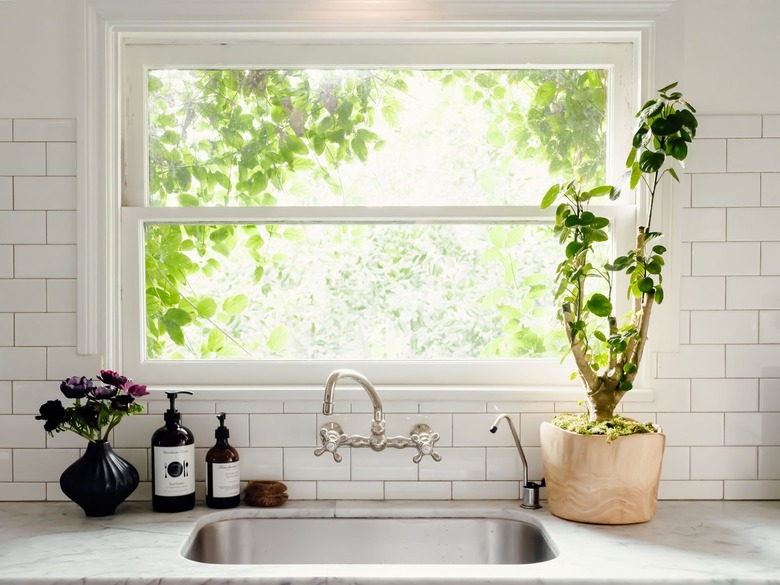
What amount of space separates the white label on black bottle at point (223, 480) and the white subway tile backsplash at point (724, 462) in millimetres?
1229

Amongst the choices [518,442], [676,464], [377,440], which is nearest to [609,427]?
[518,442]

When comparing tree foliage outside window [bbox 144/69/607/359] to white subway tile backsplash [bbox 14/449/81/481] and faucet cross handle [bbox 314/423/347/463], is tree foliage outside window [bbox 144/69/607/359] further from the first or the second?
white subway tile backsplash [bbox 14/449/81/481]

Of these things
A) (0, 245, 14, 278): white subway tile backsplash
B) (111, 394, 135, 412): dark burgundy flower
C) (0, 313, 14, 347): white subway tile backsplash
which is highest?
(0, 245, 14, 278): white subway tile backsplash

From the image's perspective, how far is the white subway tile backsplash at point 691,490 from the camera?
2.01m

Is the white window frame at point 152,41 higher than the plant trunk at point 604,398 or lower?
higher

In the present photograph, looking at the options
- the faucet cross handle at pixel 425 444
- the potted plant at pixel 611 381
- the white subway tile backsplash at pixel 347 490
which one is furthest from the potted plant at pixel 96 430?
the potted plant at pixel 611 381

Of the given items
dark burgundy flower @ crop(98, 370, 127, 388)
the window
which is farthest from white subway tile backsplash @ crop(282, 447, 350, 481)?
dark burgundy flower @ crop(98, 370, 127, 388)

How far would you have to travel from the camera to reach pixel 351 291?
212cm

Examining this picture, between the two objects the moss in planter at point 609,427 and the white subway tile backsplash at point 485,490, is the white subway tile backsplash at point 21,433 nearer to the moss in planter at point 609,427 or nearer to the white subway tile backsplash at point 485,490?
the white subway tile backsplash at point 485,490

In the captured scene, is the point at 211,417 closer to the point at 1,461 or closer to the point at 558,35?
the point at 1,461

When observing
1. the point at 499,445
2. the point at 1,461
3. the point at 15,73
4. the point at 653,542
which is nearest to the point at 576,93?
the point at 499,445

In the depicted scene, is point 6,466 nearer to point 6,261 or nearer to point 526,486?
point 6,261

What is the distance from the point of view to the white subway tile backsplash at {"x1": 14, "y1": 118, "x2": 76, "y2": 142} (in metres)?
2.00

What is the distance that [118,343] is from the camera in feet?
6.73
